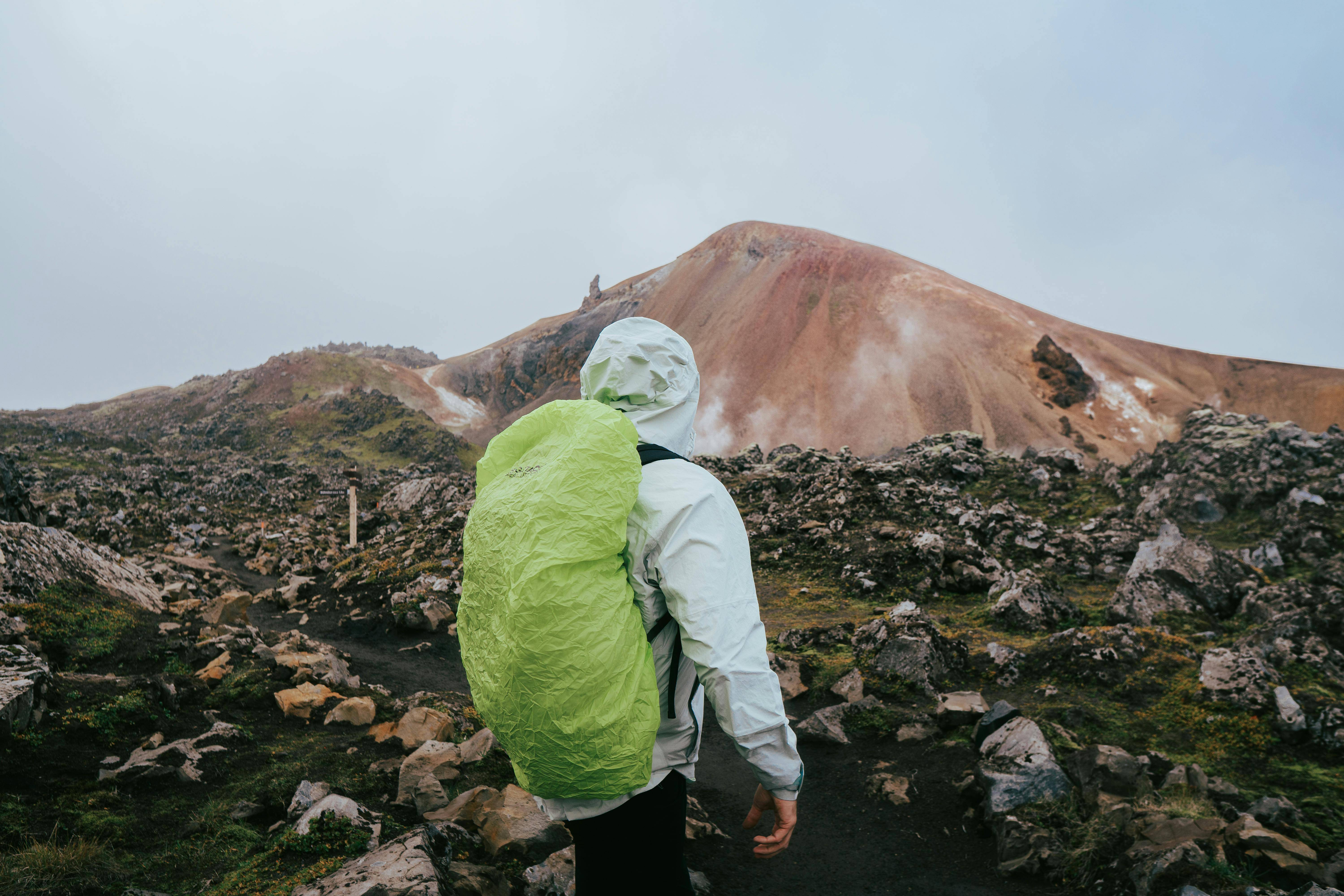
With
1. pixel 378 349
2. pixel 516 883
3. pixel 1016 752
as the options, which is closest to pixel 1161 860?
pixel 1016 752

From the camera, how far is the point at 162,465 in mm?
27562

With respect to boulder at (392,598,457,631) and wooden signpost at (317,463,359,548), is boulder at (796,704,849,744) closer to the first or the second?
boulder at (392,598,457,631)

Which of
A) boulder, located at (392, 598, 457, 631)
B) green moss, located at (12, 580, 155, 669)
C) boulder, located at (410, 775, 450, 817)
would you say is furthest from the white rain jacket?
boulder, located at (392, 598, 457, 631)

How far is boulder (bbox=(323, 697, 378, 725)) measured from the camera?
5477 mm

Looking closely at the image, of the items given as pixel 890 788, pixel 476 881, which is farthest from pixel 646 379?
pixel 890 788

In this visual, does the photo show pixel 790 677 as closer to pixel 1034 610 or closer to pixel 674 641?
pixel 1034 610

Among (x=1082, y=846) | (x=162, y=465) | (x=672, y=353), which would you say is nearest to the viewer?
(x=672, y=353)

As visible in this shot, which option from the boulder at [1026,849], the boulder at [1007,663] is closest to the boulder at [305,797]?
the boulder at [1026,849]

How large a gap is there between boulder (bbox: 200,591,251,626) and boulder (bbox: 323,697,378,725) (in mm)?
3503

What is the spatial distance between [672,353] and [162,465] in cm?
3440

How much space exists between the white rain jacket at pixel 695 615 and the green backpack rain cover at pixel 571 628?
8cm

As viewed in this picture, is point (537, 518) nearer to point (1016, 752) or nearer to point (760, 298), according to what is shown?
point (1016, 752)

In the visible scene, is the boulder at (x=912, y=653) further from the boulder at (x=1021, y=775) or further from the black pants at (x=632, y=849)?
the black pants at (x=632, y=849)

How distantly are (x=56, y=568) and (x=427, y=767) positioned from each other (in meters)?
6.38
